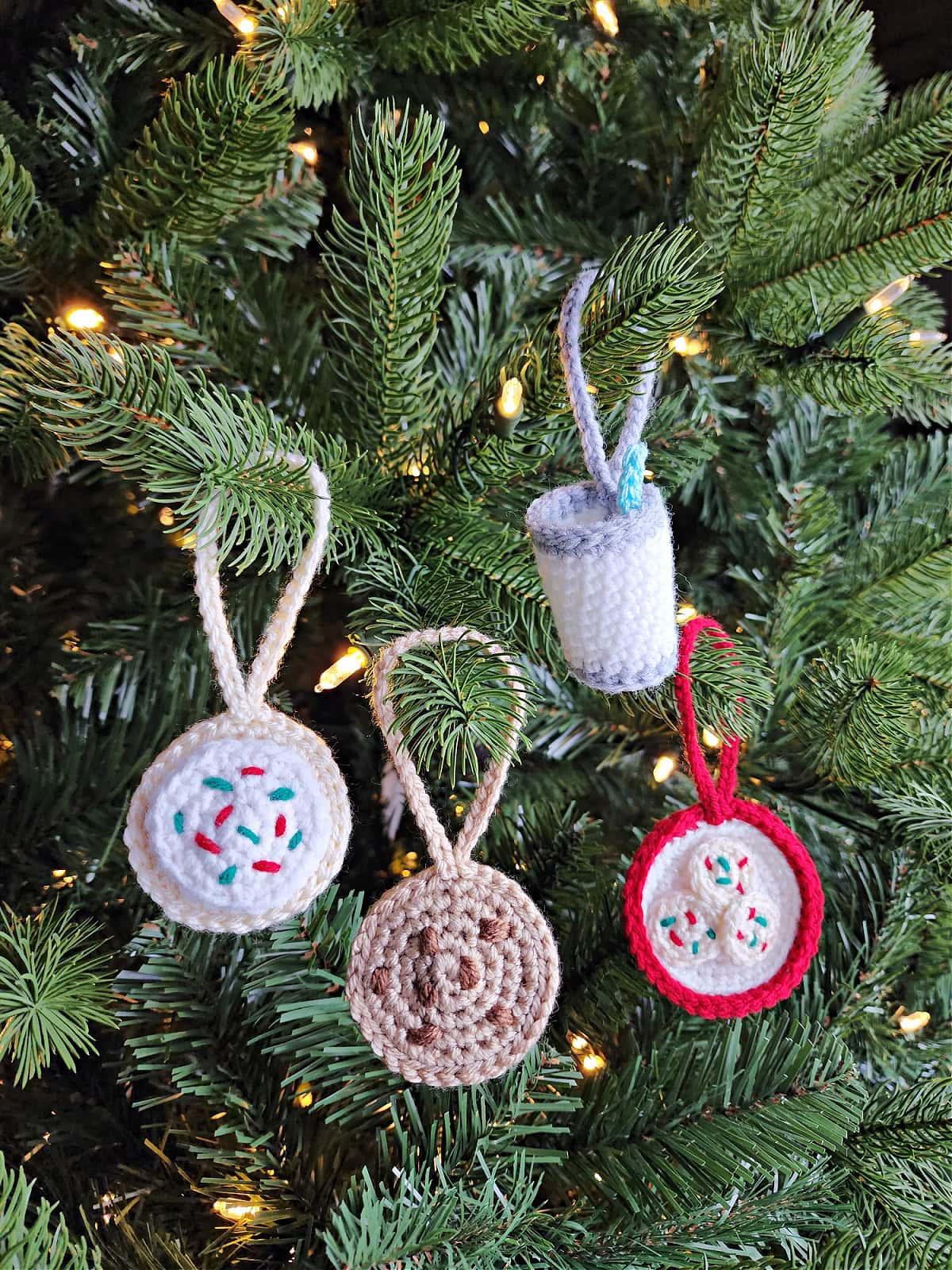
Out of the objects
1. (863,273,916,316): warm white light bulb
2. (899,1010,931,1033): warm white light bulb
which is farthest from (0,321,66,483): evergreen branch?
(899,1010,931,1033): warm white light bulb

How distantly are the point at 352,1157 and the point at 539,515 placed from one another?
334mm

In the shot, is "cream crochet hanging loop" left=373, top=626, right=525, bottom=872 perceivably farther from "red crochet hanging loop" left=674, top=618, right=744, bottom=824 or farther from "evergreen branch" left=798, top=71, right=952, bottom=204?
"evergreen branch" left=798, top=71, right=952, bottom=204

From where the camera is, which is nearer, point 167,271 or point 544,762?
point 167,271

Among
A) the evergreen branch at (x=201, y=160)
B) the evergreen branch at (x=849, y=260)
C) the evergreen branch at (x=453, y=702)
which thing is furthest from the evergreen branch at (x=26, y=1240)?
the evergreen branch at (x=849, y=260)

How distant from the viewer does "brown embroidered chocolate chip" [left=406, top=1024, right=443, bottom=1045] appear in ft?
1.38

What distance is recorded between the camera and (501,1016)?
1.40ft

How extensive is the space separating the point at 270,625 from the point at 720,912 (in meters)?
0.27

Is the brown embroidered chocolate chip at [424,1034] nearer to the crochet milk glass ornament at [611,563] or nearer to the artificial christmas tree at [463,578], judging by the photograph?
the artificial christmas tree at [463,578]

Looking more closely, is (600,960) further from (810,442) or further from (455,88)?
(455,88)

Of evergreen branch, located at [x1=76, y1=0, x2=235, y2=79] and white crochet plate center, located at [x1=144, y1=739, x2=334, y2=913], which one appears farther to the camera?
evergreen branch, located at [x1=76, y1=0, x2=235, y2=79]

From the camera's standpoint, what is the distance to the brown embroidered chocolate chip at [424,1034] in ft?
1.38

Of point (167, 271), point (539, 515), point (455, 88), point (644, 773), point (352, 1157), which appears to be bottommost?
point (352, 1157)

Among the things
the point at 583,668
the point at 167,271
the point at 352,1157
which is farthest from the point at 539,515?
the point at 352,1157

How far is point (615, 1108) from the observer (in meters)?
0.46
